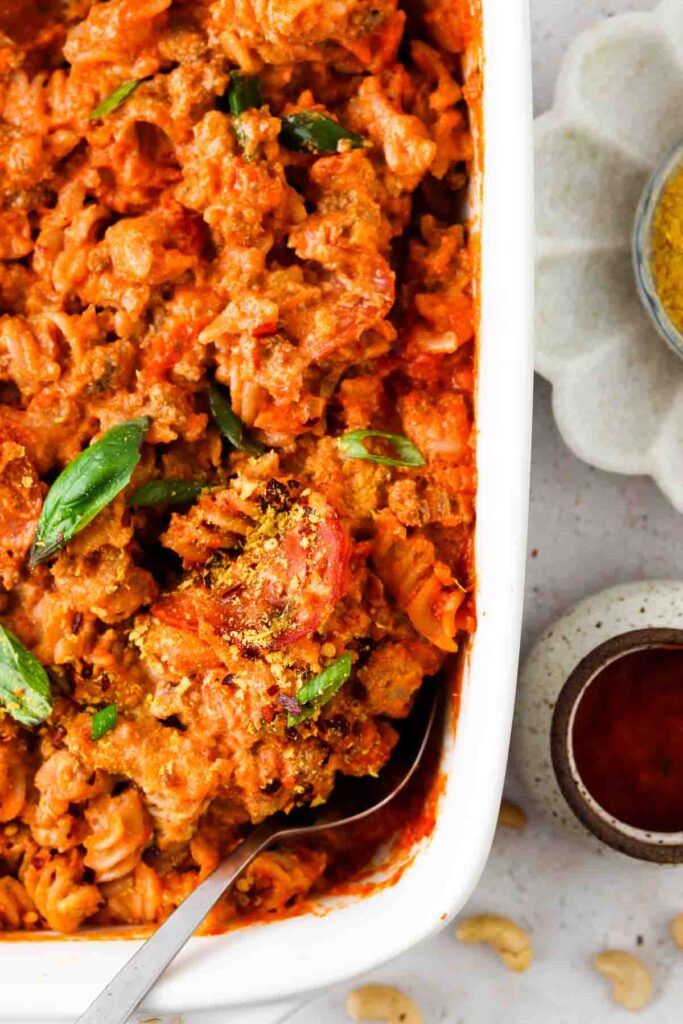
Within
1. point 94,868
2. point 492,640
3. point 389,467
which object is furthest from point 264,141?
point 94,868

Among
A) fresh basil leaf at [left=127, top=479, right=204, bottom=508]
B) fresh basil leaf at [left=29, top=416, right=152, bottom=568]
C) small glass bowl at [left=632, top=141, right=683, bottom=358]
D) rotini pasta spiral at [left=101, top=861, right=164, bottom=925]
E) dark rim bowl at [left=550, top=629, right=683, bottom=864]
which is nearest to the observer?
fresh basil leaf at [left=29, top=416, right=152, bottom=568]

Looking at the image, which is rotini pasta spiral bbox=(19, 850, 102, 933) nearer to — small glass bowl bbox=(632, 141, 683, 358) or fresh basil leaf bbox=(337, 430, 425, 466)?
fresh basil leaf bbox=(337, 430, 425, 466)

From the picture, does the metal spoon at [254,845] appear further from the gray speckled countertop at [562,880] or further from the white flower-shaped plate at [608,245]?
the white flower-shaped plate at [608,245]

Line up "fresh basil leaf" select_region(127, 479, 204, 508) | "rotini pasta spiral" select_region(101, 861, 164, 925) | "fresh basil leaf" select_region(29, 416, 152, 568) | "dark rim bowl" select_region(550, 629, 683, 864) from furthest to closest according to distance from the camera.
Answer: "dark rim bowl" select_region(550, 629, 683, 864) < "rotini pasta spiral" select_region(101, 861, 164, 925) < "fresh basil leaf" select_region(127, 479, 204, 508) < "fresh basil leaf" select_region(29, 416, 152, 568)

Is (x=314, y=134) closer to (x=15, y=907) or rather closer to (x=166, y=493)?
(x=166, y=493)

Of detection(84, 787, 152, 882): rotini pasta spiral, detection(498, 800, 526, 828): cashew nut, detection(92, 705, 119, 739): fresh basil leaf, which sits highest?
detection(92, 705, 119, 739): fresh basil leaf

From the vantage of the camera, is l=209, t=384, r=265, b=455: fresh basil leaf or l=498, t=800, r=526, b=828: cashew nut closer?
l=209, t=384, r=265, b=455: fresh basil leaf

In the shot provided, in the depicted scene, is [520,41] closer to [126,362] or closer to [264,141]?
[264,141]

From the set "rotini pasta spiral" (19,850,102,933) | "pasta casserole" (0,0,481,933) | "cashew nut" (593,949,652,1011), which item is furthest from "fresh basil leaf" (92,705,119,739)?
"cashew nut" (593,949,652,1011)
